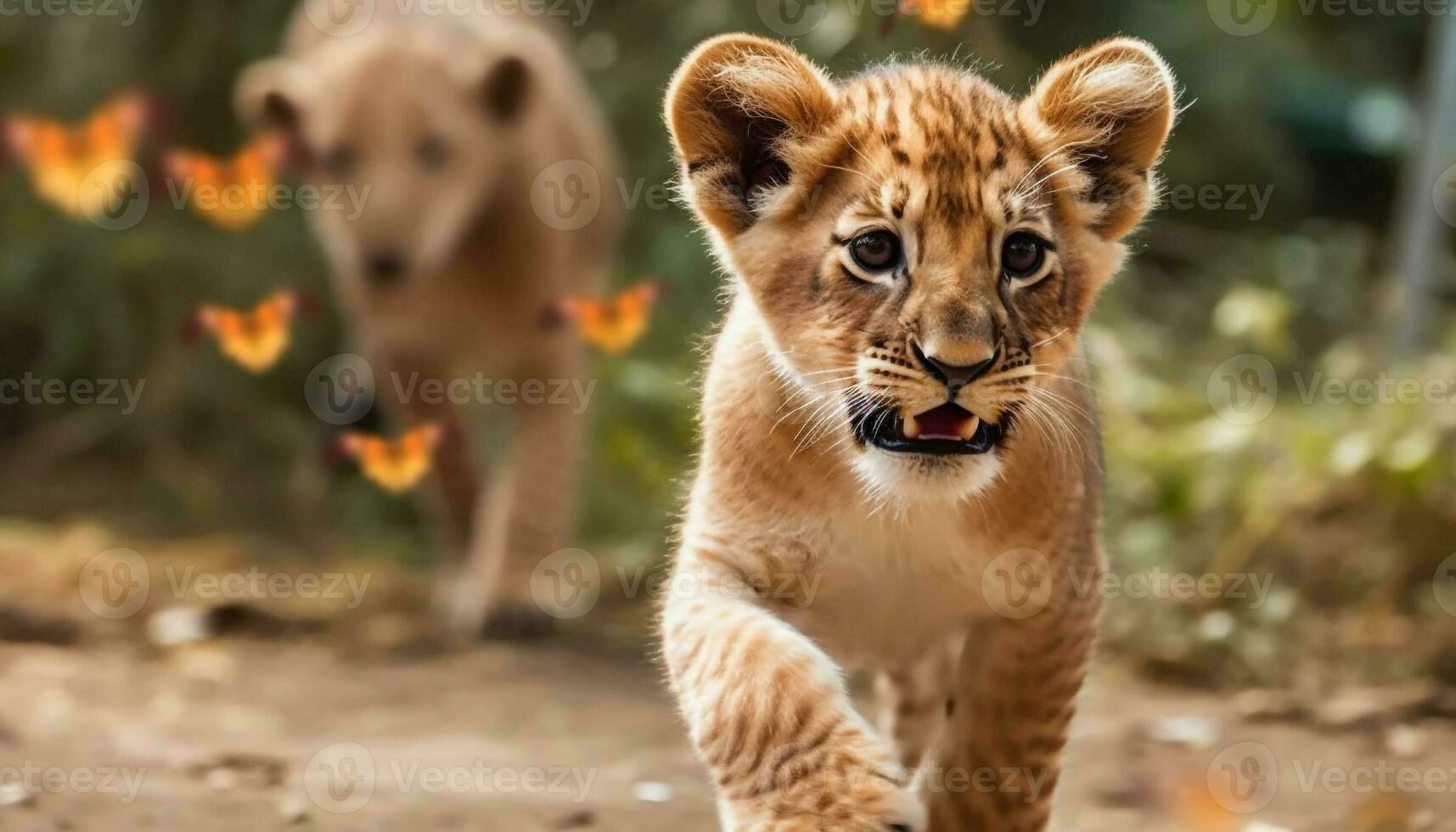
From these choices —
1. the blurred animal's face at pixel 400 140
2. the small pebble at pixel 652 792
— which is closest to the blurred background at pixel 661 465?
the small pebble at pixel 652 792

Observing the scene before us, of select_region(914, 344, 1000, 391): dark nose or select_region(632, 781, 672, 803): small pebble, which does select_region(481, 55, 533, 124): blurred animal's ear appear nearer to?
select_region(632, 781, 672, 803): small pebble

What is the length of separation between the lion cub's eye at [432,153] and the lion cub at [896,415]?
139 inches

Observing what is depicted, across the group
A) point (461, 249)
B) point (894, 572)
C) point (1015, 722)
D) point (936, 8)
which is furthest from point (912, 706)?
point (461, 249)

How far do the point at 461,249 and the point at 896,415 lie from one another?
4.47 metres

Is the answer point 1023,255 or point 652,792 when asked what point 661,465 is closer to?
point 652,792

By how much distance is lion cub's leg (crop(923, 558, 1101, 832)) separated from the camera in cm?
381

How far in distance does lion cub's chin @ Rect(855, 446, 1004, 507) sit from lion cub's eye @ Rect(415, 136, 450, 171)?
4213mm

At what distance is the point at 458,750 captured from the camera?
535 centimetres

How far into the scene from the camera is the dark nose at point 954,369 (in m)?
3.22

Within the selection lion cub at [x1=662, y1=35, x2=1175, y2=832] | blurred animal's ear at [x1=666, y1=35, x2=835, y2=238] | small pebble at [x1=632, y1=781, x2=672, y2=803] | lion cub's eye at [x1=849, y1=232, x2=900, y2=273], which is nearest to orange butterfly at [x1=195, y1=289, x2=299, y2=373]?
small pebble at [x1=632, y1=781, x2=672, y2=803]

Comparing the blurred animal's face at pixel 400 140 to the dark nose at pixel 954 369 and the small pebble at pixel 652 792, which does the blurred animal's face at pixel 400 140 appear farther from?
the dark nose at pixel 954 369

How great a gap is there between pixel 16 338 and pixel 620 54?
384cm

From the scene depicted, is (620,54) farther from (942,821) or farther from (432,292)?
(942,821)

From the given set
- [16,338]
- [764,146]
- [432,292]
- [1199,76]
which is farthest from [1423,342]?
[16,338]
